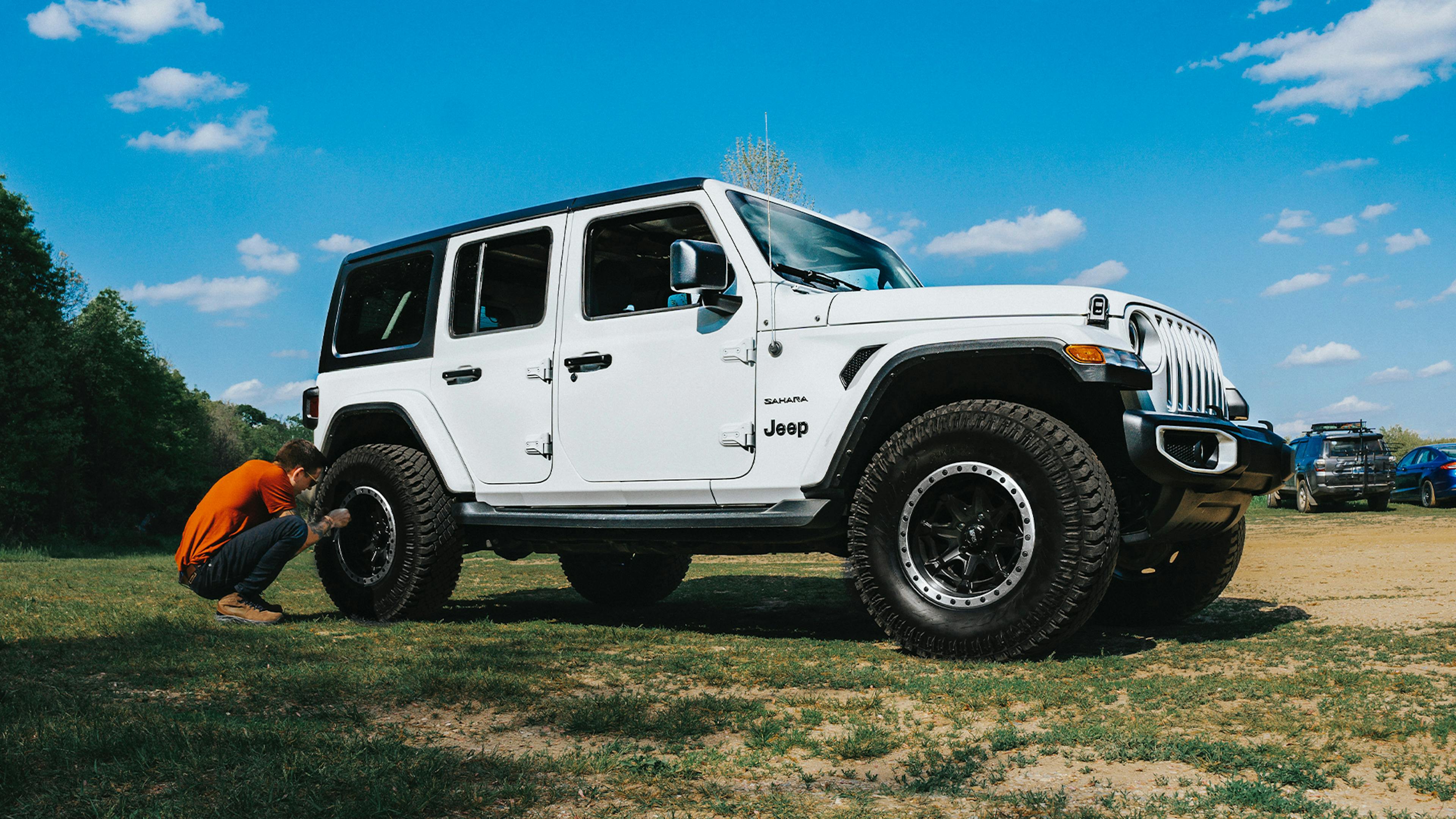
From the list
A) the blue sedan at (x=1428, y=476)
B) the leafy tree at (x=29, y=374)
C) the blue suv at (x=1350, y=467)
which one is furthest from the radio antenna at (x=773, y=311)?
the leafy tree at (x=29, y=374)

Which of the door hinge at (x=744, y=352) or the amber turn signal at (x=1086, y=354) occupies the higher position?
the door hinge at (x=744, y=352)

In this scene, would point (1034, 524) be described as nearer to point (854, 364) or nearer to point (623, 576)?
point (854, 364)

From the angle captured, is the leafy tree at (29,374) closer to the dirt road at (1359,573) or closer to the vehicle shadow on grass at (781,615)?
the vehicle shadow on grass at (781,615)

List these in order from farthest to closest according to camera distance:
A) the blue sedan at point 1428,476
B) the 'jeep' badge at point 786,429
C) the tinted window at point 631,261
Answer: the blue sedan at point 1428,476, the tinted window at point 631,261, the 'jeep' badge at point 786,429

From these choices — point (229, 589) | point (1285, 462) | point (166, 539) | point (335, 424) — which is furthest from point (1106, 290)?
point (166, 539)

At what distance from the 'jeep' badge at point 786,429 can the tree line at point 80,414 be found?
29586 millimetres

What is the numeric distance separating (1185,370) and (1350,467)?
59.8 feet

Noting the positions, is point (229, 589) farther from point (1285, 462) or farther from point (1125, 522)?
point (1285, 462)

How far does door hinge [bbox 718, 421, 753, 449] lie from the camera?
16.0 ft

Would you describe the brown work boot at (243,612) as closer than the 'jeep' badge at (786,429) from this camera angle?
No

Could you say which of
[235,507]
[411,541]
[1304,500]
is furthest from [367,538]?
[1304,500]

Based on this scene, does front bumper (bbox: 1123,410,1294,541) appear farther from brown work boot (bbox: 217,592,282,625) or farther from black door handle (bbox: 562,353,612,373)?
brown work boot (bbox: 217,592,282,625)

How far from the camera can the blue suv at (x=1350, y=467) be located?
64.7 feet

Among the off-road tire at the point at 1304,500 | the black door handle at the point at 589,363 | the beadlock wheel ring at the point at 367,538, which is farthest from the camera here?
the off-road tire at the point at 1304,500
